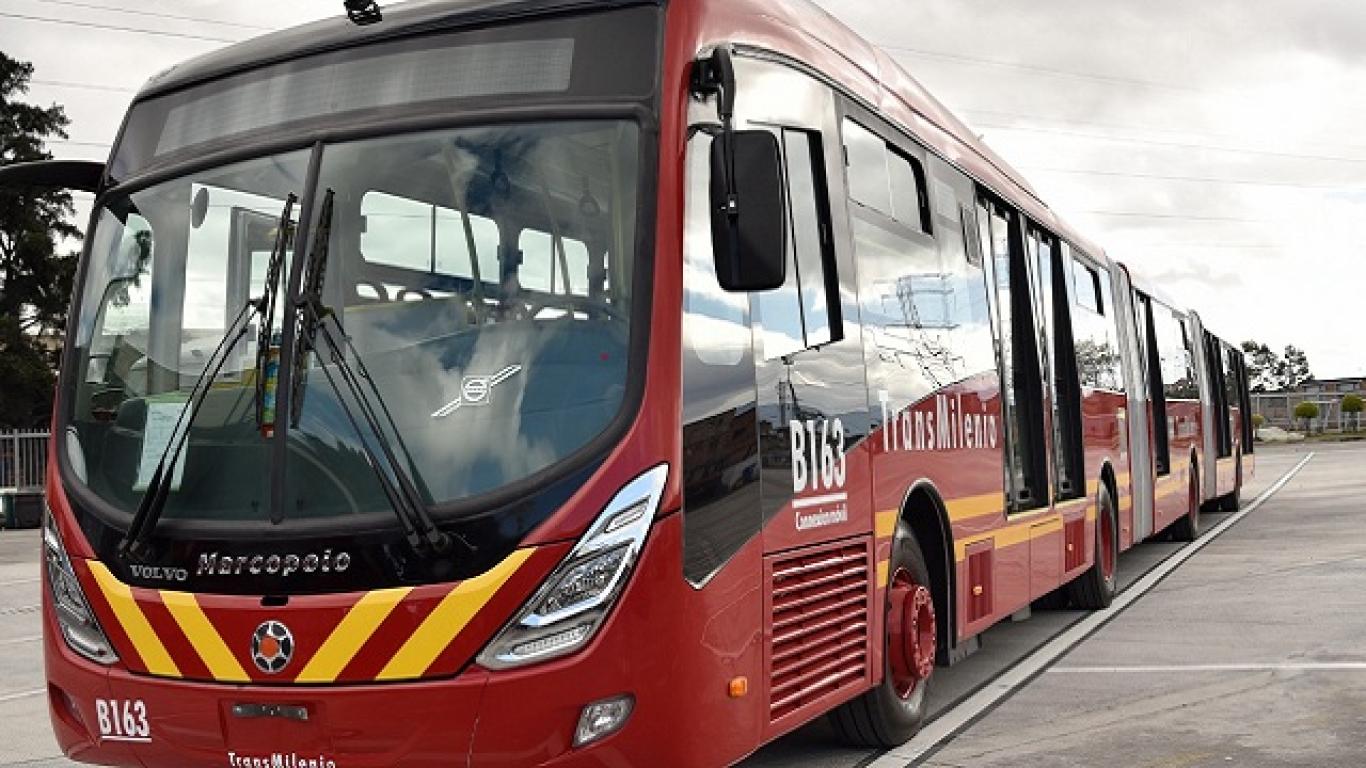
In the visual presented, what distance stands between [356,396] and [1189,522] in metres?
16.1

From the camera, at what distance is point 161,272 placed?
579 centimetres

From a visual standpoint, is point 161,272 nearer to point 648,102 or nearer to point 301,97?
point 301,97

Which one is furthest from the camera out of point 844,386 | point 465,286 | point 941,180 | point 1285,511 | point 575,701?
point 1285,511

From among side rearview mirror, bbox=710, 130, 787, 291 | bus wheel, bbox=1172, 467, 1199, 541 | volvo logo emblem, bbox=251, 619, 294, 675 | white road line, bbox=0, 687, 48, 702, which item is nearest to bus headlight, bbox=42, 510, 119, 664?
volvo logo emblem, bbox=251, 619, 294, 675

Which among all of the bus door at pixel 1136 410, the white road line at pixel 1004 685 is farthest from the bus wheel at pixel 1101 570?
the bus door at pixel 1136 410

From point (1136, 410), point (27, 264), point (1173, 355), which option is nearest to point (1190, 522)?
point (1173, 355)

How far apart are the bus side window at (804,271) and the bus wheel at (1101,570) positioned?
6.43 meters

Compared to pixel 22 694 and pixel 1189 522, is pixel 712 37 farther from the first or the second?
pixel 1189 522

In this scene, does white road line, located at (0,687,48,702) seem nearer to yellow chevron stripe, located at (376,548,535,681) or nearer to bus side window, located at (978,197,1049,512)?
yellow chevron stripe, located at (376,548,535,681)

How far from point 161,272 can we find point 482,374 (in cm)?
149

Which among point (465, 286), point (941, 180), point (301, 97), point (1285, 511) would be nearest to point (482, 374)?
point (465, 286)

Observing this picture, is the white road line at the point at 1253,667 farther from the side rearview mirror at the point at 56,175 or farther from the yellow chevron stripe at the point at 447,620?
the side rearview mirror at the point at 56,175

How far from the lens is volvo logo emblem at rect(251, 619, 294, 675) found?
4.98m

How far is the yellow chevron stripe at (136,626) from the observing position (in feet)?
17.1
